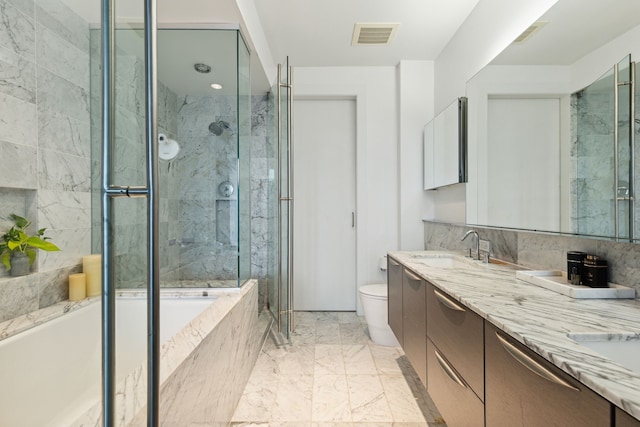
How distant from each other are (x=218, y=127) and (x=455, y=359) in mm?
1878

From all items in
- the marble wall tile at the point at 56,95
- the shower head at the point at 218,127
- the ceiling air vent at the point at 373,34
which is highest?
the ceiling air vent at the point at 373,34

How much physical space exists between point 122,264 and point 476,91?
230cm

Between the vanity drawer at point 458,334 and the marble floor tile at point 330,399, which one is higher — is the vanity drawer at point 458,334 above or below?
above

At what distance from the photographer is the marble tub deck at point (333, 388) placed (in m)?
1.77

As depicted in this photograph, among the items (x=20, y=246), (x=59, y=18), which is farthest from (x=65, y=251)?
(x=59, y=18)

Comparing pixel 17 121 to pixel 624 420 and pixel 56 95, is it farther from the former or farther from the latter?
pixel 624 420

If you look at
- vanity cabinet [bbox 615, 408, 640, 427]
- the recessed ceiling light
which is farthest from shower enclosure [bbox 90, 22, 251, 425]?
vanity cabinet [bbox 615, 408, 640, 427]

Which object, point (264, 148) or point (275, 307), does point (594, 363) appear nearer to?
point (275, 307)

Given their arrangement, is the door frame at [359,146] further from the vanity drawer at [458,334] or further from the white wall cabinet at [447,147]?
the vanity drawer at [458,334]

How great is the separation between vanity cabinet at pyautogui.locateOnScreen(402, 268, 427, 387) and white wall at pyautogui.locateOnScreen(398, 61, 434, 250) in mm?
1191

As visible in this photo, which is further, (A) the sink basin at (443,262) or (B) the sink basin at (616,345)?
(A) the sink basin at (443,262)

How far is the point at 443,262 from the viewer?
88.8 inches

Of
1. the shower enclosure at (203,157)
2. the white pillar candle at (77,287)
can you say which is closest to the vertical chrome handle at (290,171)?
the shower enclosure at (203,157)

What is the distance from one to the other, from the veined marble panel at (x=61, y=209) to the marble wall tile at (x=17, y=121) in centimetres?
22
